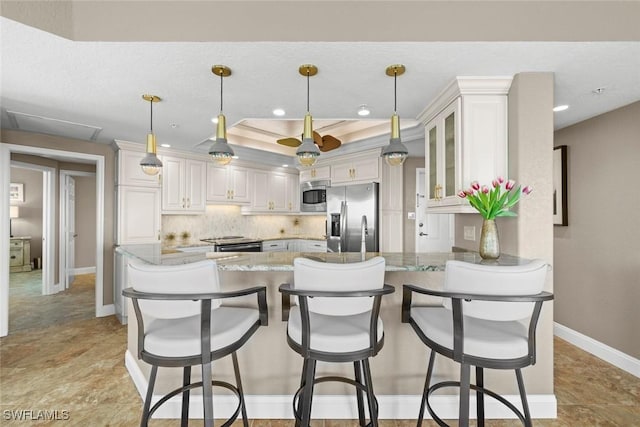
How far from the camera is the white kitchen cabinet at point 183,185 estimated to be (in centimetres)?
A: 404

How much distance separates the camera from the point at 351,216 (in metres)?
4.41

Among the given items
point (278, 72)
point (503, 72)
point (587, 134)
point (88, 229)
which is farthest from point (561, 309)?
point (88, 229)

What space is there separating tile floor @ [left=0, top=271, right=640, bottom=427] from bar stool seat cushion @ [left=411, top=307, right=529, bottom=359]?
33.8 inches

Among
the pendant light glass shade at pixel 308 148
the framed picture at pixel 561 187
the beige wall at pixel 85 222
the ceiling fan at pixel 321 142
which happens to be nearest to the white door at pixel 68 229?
the beige wall at pixel 85 222

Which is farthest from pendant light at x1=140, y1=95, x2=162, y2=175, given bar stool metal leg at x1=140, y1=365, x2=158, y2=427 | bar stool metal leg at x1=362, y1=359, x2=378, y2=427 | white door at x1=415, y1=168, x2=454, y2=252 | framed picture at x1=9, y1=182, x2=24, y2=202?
framed picture at x1=9, y1=182, x2=24, y2=202

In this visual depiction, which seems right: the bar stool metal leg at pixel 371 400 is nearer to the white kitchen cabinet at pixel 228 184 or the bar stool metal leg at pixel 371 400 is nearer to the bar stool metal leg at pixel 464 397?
the bar stool metal leg at pixel 464 397

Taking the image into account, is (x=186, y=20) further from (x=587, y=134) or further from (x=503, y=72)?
(x=587, y=134)

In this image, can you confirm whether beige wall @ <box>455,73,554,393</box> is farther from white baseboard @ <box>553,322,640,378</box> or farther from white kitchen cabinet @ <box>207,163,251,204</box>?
white kitchen cabinet @ <box>207,163,251,204</box>

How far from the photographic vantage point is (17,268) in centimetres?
609

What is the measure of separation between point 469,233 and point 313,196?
2.97 meters

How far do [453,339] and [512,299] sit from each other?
31cm

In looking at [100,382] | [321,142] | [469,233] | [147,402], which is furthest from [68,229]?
[469,233]

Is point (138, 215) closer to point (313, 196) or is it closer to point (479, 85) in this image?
point (313, 196)

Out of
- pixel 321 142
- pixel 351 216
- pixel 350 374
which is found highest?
pixel 321 142
